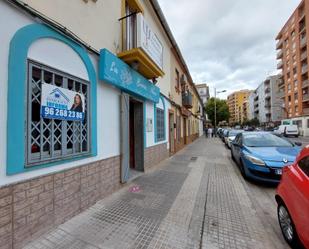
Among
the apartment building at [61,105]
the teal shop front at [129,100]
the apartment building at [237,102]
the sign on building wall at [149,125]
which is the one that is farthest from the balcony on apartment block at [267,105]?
the apartment building at [61,105]

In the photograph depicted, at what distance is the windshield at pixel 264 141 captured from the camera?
240 inches

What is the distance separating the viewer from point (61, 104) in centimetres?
302

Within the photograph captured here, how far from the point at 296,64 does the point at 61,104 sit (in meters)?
43.8

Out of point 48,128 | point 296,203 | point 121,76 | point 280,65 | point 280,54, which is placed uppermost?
point 280,54

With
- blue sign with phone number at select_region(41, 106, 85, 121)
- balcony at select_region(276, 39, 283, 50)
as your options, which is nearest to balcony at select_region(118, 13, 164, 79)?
blue sign with phone number at select_region(41, 106, 85, 121)

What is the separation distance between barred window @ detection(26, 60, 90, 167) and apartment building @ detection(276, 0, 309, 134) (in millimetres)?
38785

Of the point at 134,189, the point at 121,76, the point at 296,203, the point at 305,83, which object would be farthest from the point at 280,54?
the point at 296,203

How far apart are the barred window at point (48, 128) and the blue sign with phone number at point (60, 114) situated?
64mm

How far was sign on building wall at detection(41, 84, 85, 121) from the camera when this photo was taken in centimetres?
274

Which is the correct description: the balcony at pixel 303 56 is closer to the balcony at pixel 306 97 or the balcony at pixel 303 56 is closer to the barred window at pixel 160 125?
the balcony at pixel 306 97

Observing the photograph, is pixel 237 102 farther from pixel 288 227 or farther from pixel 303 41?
pixel 288 227

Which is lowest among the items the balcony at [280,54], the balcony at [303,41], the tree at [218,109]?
the tree at [218,109]

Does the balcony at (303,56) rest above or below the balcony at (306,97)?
above

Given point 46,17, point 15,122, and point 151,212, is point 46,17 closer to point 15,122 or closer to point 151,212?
point 15,122
